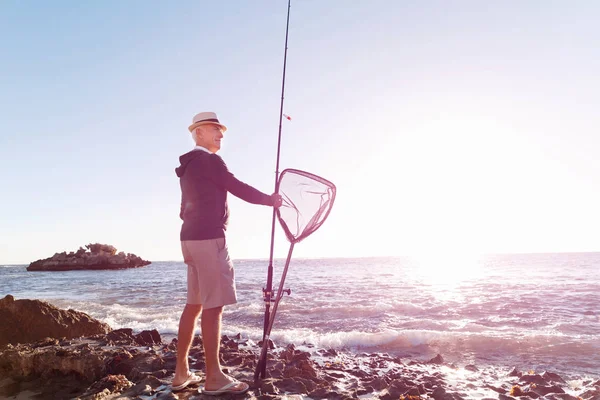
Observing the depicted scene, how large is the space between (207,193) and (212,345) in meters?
1.38

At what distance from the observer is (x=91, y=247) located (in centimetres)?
7838

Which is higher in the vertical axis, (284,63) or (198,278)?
(284,63)

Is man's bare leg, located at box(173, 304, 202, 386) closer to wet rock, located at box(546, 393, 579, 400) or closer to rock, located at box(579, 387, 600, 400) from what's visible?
wet rock, located at box(546, 393, 579, 400)

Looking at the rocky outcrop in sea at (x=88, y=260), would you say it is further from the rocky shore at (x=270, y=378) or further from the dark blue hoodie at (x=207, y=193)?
the dark blue hoodie at (x=207, y=193)

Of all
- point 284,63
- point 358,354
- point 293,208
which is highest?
point 284,63

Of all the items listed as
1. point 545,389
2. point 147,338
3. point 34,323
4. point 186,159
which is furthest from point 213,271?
point 34,323

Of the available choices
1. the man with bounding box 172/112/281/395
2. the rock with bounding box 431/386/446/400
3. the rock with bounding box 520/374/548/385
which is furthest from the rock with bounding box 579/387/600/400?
the man with bounding box 172/112/281/395

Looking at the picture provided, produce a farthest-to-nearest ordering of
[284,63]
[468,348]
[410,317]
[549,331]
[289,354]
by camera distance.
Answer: [410,317]
[549,331]
[468,348]
[289,354]
[284,63]

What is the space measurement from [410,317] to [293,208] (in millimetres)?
8167

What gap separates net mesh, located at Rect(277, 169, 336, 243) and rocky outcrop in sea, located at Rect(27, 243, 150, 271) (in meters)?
79.3

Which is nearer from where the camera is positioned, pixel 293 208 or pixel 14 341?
pixel 293 208

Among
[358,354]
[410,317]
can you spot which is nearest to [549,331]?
[410,317]

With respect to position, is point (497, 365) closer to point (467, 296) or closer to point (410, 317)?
point (410, 317)

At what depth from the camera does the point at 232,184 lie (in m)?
3.68
